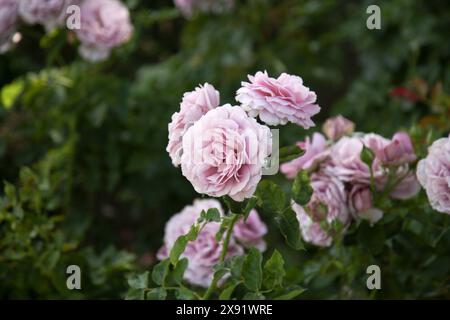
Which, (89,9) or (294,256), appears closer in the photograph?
(89,9)

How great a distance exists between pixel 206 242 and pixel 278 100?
0.37 m

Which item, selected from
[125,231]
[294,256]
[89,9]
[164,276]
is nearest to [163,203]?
[125,231]

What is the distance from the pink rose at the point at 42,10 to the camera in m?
1.53

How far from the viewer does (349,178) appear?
120cm

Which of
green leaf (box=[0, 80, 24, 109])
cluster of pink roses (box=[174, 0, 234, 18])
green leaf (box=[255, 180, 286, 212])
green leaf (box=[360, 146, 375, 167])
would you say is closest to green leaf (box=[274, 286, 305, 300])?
green leaf (box=[255, 180, 286, 212])

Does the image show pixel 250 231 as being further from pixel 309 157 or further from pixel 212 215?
pixel 212 215

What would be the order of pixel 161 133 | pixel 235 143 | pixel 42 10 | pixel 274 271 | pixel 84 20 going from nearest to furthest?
pixel 235 143, pixel 274 271, pixel 42 10, pixel 84 20, pixel 161 133

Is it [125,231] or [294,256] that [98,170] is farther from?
[294,256]

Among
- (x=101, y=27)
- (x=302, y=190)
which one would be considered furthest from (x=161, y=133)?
(x=302, y=190)

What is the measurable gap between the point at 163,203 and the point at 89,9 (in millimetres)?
674

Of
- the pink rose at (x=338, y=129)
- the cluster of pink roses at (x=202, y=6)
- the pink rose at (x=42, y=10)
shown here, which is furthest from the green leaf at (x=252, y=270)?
the cluster of pink roses at (x=202, y=6)

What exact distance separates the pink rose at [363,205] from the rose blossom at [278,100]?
0.25 metres

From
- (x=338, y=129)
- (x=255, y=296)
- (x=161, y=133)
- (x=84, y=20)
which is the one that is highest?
(x=84, y=20)

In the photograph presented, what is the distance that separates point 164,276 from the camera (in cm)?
110
